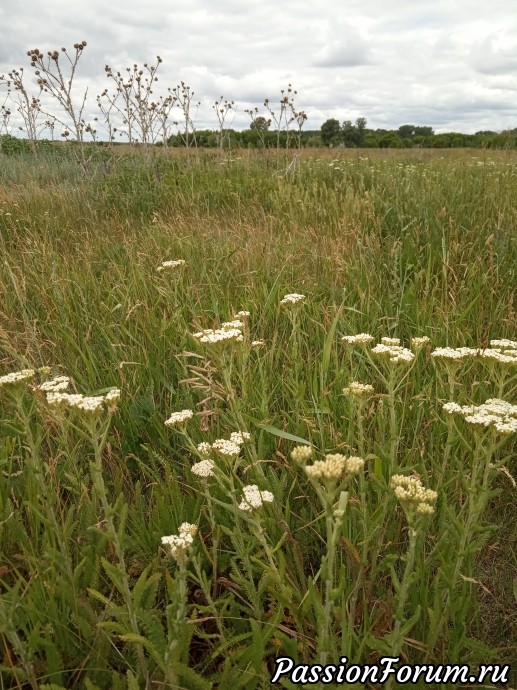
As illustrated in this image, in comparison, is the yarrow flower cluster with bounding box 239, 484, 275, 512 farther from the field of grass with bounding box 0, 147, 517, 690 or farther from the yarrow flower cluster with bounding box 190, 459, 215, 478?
the yarrow flower cluster with bounding box 190, 459, 215, 478

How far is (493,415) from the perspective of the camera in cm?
149

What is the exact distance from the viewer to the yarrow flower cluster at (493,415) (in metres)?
1.41

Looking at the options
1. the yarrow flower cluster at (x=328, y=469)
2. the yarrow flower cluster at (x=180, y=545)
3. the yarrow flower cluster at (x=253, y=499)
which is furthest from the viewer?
the yarrow flower cluster at (x=253, y=499)

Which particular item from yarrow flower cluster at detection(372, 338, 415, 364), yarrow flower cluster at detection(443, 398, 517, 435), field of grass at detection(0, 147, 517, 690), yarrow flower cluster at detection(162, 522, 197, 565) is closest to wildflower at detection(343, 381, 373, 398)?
field of grass at detection(0, 147, 517, 690)

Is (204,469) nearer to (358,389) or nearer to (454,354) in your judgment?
(358,389)

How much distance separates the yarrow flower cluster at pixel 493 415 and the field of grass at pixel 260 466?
0.01 metres

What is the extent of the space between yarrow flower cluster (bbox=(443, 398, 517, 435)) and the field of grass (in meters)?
0.01

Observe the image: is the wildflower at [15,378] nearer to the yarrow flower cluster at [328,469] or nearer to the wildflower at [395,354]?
the yarrow flower cluster at [328,469]

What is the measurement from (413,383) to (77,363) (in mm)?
1757

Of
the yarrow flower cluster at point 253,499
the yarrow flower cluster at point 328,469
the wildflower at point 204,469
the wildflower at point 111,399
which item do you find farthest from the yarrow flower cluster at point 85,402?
the yarrow flower cluster at point 328,469

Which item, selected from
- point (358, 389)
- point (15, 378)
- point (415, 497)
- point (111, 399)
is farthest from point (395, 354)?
point (15, 378)

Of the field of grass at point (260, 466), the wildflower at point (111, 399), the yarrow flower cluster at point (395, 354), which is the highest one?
the yarrow flower cluster at point (395, 354)

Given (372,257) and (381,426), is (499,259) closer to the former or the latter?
(372,257)

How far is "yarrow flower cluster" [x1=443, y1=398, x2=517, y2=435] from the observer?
141 centimetres
